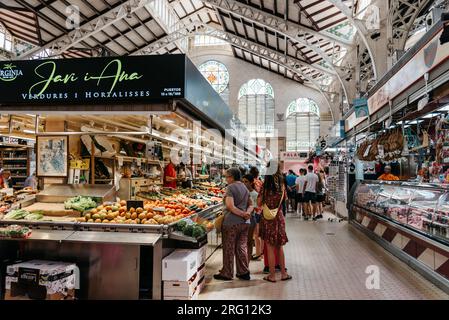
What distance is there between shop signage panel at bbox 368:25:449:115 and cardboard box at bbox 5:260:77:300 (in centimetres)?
442

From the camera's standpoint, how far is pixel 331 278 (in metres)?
4.66

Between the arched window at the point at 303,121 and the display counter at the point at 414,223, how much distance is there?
20.4 m

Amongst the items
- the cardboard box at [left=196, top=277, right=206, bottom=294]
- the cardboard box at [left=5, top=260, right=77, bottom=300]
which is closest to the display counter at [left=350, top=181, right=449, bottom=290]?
the cardboard box at [left=196, top=277, right=206, bottom=294]

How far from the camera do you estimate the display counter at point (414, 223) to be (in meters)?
4.30

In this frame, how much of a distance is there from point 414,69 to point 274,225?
2856mm

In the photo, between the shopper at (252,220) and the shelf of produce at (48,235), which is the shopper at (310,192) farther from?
the shelf of produce at (48,235)

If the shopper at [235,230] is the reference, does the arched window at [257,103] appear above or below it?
above

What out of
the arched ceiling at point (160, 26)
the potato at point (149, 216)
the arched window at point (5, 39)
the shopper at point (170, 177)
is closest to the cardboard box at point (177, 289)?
the potato at point (149, 216)

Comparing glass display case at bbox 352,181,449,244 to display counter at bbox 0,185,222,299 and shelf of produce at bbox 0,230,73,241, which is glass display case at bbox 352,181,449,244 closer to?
display counter at bbox 0,185,222,299

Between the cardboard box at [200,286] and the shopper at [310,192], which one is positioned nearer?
the cardboard box at [200,286]

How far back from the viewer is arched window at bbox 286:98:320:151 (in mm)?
27688

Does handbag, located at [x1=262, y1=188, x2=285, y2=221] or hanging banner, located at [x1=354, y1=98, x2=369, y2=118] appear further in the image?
hanging banner, located at [x1=354, y1=98, x2=369, y2=118]

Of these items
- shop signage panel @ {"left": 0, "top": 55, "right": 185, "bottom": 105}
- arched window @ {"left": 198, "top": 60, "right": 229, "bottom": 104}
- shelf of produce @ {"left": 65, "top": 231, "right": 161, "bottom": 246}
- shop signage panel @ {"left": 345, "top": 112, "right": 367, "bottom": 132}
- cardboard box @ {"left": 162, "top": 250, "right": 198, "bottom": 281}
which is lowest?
cardboard box @ {"left": 162, "top": 250, "right": 198, "bottom": 281}
